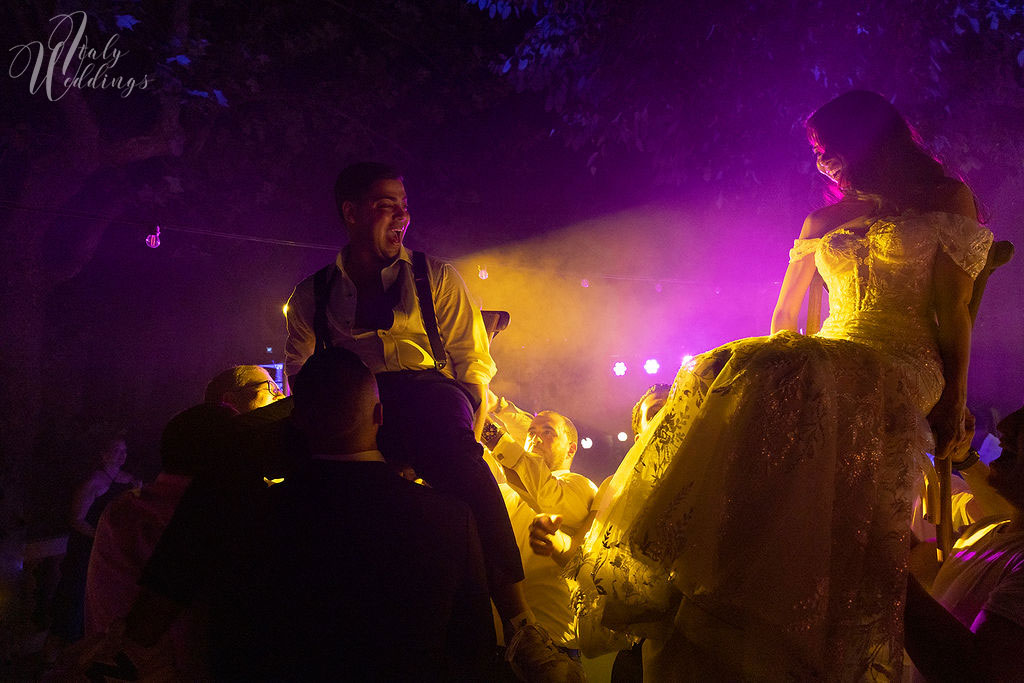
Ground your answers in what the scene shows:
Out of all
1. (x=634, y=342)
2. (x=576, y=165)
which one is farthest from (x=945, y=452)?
(x=634, y=342)

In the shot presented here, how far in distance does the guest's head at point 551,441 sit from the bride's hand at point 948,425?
335 centimetres

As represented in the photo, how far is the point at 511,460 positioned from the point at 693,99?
11.0ft

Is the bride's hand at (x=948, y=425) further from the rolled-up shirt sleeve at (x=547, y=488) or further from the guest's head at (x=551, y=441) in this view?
the guest's head at (x=551, y=441)

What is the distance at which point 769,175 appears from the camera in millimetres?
5738

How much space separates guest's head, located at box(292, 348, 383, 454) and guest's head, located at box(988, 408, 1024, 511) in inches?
90.9

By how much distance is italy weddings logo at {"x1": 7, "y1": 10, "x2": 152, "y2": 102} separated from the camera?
7699 millimetres

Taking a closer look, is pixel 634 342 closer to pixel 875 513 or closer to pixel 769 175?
pixel 769 175

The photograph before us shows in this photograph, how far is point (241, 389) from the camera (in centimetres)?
431

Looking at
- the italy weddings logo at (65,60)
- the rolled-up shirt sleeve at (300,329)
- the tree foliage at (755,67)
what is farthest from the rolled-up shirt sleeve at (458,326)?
the italy weddings logo at (65,60)

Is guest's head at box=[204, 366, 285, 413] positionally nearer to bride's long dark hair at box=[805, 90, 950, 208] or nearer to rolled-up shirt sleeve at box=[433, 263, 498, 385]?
rolled-up shirt sleeve at box=[433, 263, 498, 385]

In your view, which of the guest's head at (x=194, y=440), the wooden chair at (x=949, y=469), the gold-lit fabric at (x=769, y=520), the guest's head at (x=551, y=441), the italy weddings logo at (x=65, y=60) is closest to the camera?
the gold-lit fabric at (x=769, y=520)

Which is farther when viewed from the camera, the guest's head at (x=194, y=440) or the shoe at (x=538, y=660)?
the guest's head at (x=194, y=440)

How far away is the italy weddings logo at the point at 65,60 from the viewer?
770 centimetres

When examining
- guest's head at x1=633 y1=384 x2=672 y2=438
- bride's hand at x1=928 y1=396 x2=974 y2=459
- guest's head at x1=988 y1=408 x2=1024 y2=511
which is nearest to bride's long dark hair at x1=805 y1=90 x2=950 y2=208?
bride's hand at x1=928 y1=396 x2=974 y2=459
